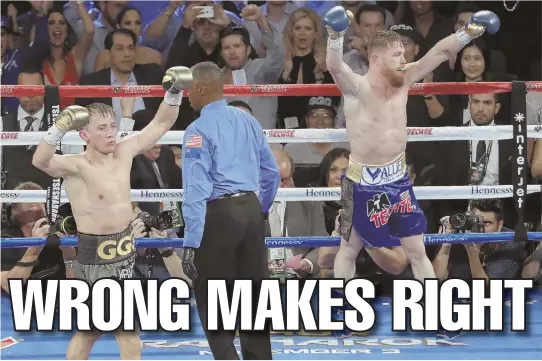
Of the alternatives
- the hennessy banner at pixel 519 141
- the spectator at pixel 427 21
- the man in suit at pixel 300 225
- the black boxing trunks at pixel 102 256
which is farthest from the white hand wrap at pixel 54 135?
the spectator at pixel 427 21

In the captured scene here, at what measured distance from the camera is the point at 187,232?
408cm

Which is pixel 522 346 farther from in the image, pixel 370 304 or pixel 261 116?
pixel 261 116

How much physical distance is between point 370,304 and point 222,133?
1496 mm

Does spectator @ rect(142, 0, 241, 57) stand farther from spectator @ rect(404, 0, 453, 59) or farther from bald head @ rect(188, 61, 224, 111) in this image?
bald head @ rect(188, 61, 224, 111)

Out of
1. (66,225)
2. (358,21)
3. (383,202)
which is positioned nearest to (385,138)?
(383,202)

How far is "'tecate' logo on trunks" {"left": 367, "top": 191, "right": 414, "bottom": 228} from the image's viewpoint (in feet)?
16.0

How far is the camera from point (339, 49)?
183 inches

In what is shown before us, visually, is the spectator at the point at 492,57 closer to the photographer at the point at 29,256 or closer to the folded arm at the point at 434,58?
the folded arm at the point at 434,58

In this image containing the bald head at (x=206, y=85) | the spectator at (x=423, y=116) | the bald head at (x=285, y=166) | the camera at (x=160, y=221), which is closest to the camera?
the bald head at (x=206, y=85)

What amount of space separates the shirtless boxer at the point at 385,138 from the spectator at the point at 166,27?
7.02 feet

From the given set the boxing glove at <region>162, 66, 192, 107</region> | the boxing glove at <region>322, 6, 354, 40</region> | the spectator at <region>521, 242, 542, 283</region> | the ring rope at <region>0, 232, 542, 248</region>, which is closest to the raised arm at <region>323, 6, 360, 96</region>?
the boxing glove at <region>322, 6, 354, 40</region>

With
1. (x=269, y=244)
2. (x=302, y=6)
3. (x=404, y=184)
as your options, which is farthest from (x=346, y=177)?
(x=302, y=6)

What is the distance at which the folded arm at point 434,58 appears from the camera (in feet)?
15.9

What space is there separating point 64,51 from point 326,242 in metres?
2.52
